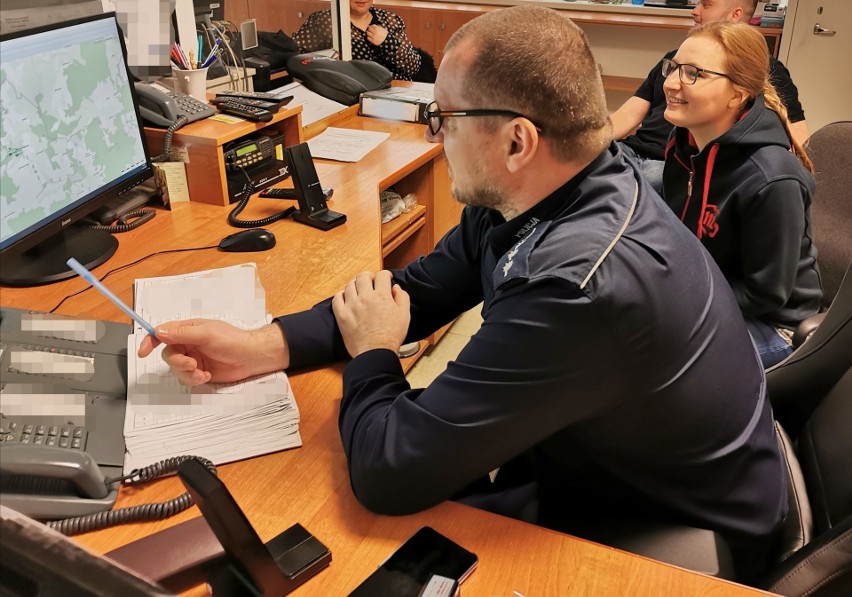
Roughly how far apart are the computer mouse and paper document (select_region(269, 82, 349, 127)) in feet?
2.92

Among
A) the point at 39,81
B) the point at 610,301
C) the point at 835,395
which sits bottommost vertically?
the point at 835,395

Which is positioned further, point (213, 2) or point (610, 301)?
→ point (213, 2)

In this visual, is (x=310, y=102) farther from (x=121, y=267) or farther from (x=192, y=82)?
(x=121, y=267)

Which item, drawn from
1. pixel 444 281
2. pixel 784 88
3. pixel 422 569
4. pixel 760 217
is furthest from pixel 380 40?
pixel 422 569

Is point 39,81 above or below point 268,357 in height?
above

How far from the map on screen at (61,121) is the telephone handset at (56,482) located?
60 cm

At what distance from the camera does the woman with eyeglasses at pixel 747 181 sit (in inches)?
69.6

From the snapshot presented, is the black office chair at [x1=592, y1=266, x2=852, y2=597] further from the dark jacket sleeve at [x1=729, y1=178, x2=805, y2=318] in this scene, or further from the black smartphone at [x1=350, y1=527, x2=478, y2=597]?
the dark jacket sleeve at [x1=729, y1=178, x2=805, y2=318]

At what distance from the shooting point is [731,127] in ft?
6.30

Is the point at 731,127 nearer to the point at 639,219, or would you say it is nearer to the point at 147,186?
the point at 639,219

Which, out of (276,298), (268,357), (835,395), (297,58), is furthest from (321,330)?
(297,58)

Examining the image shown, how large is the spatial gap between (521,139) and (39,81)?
93 cm

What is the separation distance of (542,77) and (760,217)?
109 centimetres

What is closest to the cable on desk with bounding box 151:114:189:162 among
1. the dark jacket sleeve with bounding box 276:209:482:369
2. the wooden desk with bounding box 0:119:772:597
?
the wooden desk with bounding box 0:119:772:597
